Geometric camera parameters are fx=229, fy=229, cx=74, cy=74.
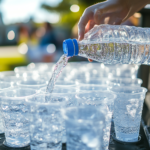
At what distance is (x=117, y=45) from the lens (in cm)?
156

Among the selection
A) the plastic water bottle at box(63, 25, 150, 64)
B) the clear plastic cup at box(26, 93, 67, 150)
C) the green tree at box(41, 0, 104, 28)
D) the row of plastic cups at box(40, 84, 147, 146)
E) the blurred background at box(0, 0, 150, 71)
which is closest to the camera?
the clear plastic cup at box(26, 93, 67, 150)

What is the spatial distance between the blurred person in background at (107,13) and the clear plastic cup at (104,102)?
20.1 inches

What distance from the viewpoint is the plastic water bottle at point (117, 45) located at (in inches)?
59.2

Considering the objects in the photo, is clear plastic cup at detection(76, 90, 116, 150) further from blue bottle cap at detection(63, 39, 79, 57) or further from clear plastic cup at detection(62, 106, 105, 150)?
blue bottle cap at detection(63, 39, 79, 57)

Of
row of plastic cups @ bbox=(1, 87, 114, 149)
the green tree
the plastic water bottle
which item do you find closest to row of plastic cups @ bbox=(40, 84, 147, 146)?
row of plastic cups @ bbox=(1, 87, 114, 149)

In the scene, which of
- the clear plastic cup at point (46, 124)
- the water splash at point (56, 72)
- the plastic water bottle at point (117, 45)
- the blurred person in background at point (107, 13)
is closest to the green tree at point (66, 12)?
the blurred person in background at point (107, 13)

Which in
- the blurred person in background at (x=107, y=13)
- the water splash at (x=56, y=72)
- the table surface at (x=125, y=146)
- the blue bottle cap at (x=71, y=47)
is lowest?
the table surface at (x=125, y=146)

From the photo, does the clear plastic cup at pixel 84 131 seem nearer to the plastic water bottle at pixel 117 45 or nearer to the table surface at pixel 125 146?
the table surface at pixel 125 146

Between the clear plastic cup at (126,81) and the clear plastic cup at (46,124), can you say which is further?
the clear plastic cup at (126,81)

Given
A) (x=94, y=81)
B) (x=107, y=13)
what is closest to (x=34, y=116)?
(x=94, y=81)

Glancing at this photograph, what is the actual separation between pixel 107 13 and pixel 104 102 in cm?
95

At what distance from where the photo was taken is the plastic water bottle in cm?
150

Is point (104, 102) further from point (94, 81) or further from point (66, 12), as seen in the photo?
point (66, 12)

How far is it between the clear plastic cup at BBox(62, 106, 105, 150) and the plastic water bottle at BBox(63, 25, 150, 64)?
0.63 metres
